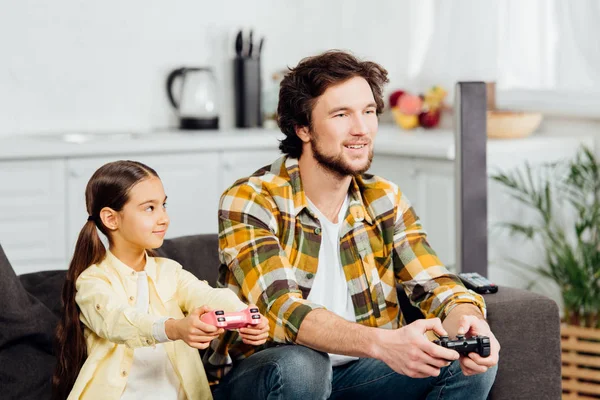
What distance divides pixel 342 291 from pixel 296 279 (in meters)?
0.12

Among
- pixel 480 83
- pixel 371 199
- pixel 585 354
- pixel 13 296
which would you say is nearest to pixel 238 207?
pixel 371 199

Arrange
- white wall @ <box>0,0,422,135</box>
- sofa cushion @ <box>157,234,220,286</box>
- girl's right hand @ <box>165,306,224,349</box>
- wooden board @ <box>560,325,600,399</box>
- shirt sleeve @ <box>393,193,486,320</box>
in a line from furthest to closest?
white wall @ <box>0,0,422,135</box> → wooden board @ <box>560,325,600,399</box> → sofa cushion @ <box>157,234,220,286</box> → shirt sleeve @ <box>393,193,486,320</box> → girl's right hand @ <box>165,306,224,349</box>

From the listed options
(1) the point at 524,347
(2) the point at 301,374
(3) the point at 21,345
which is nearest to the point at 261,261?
(2) the point at 301,374

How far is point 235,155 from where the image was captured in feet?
13.1

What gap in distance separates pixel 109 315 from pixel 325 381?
1.49 feet

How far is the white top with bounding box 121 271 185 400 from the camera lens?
184cm

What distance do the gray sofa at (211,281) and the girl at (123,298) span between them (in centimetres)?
17

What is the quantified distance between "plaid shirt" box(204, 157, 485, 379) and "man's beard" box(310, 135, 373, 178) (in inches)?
2.6

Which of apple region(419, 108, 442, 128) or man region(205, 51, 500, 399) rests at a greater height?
apple region(419, 108, 442, 128)

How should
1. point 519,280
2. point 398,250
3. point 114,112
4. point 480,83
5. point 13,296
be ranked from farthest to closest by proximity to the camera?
1. point 114,112
2. point 519,280
3. point 480,83
4. point 398,250
5. point 13,296

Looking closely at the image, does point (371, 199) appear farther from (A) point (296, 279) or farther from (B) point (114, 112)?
(B) point (114, 112)

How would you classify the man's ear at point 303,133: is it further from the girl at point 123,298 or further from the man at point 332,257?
the girl at point 123,298

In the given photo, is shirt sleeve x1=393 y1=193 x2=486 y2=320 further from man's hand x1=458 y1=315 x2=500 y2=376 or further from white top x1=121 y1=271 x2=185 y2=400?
white top x1=121 y1=271 x2=185 y2=400

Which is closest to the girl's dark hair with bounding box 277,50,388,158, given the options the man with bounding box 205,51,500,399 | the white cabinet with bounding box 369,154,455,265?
the man with bounding box 205,51,500,399
